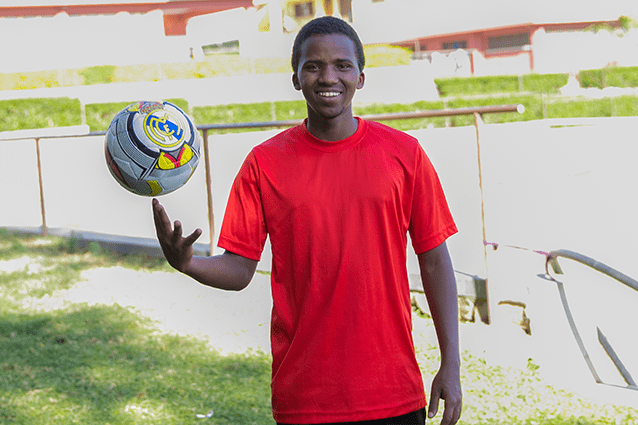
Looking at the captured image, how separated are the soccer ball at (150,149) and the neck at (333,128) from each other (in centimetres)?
70

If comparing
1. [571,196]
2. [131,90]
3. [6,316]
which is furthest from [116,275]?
[131,90]

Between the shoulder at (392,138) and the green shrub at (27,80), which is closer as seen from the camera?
the shoulder at (392,138)

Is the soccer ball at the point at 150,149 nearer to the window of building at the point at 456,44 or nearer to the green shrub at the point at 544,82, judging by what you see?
the green shrub at the point at 544,82

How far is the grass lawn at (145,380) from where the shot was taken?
14.6 feet

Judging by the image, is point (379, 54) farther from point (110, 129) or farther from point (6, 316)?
point (110, 129)

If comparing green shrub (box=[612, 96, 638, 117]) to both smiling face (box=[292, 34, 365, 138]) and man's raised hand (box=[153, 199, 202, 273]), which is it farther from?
man's raised hand (box=[153, 199, 202, 273])

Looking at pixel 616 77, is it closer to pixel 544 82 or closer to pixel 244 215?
pixel 544 82

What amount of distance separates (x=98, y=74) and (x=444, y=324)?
31011 millimetres

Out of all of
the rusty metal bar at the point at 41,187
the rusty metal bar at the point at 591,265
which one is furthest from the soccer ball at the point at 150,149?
the rusty metal bar at the point at 41,187

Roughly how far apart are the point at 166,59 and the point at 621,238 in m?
36.1

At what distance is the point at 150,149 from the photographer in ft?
9.19

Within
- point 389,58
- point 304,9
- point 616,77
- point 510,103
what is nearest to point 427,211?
point 510,103

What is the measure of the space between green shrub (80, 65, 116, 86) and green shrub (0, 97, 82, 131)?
492 cm

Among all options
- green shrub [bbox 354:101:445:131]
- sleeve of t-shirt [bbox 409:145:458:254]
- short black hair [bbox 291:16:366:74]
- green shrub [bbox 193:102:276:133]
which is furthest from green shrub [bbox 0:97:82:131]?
sleeve of t-shirt [bbox 409:145:458:254]
